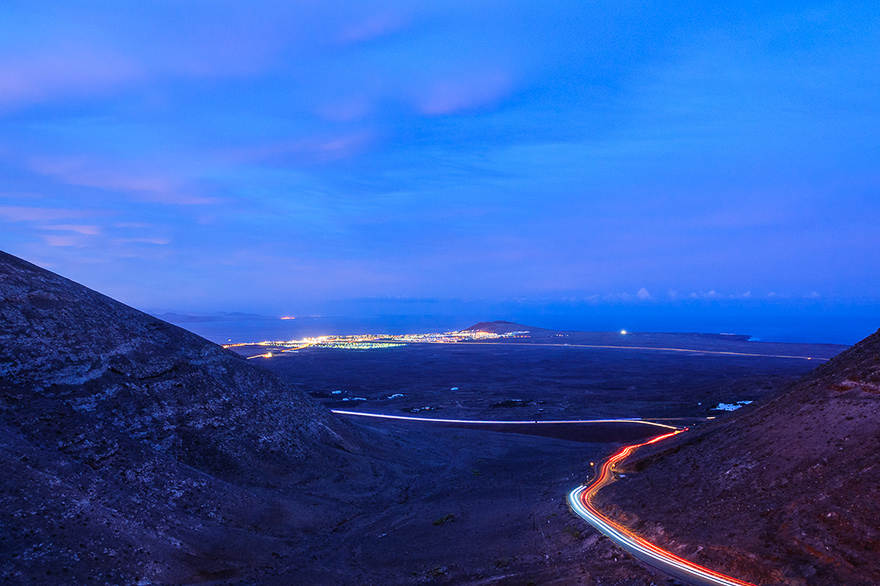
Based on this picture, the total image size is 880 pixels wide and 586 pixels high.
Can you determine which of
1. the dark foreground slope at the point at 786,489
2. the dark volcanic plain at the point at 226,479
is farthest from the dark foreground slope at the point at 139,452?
the dark foreground slope at the point at 786,489

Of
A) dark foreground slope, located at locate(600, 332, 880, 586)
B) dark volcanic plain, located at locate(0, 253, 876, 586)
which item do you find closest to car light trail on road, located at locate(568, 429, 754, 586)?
dark foreground slope, located at locate(600, 332, 880, 586)

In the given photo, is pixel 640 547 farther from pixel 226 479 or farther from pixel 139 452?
pixel 139 452

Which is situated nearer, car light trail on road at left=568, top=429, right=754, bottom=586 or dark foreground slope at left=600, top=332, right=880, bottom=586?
dark foreground slope at left=600, top=332, right=880, bottom=586

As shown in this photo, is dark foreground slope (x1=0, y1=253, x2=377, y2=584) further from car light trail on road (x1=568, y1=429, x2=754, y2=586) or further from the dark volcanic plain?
car light trail on road (x1=568, y1=429, x2=754, y2=586)

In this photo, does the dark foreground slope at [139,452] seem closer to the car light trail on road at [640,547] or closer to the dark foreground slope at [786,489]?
the car light trail on road at [640,547]

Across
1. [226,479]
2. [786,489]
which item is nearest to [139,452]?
[226,479]

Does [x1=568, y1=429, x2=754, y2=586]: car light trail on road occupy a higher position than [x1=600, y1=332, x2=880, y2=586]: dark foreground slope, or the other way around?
[x1=600, y1=332, x2=880, y2=586]: dark foreground slope

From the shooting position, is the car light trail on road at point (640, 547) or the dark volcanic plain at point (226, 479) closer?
the car light trail on road at point (640, 547)
